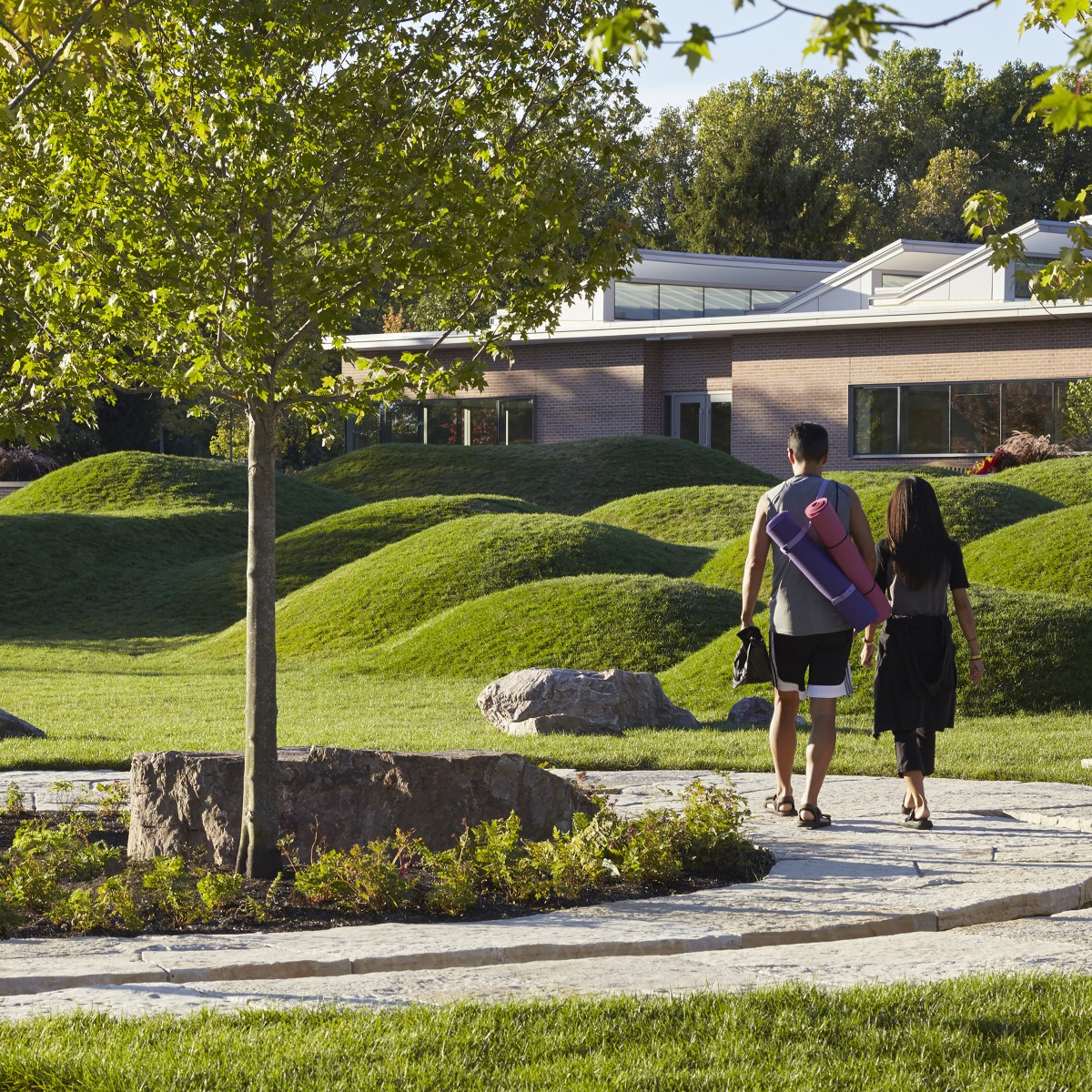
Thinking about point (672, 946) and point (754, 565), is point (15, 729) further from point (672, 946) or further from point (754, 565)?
point (672, 946)

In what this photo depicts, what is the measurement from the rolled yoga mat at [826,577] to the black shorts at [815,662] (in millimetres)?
109

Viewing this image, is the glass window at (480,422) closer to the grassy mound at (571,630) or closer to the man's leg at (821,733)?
the grassy mound at (571,630)

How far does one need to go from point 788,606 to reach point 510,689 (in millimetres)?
5309

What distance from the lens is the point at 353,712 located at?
13617 millimetres

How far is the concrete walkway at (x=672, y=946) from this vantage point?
190 inches

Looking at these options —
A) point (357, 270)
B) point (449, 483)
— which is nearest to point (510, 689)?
point (357, 270)

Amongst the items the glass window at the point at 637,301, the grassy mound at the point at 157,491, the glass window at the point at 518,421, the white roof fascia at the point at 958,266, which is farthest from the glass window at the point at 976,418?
the grassy mound at the point at 157,491

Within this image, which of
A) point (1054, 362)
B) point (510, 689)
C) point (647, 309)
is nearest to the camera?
point (510, 689)

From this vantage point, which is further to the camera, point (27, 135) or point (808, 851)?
point (808, 851)

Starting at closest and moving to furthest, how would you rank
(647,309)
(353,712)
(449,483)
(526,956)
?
(526,956) → (353,712) → (449,483) → (647,309)

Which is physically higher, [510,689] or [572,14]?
[572,14]

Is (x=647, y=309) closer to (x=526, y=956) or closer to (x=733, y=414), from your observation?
(x=733, y=414)

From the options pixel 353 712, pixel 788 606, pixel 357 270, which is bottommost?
pixel 353 712

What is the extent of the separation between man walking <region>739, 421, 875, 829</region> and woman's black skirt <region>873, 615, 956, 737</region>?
327 millimetres
